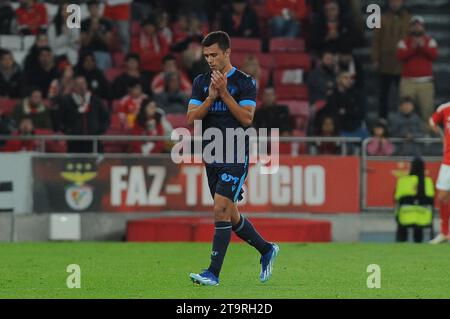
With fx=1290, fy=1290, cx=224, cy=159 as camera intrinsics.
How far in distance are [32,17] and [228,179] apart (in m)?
14.1

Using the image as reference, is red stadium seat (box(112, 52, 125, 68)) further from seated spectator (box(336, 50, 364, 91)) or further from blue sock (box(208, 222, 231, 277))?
blue sock (box(208, 222, 231, 277))

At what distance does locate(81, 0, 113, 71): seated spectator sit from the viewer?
24.2 meters

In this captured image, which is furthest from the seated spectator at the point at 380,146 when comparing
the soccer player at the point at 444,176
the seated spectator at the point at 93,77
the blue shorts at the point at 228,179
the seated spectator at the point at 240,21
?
the blue shorts at the point at 228,179

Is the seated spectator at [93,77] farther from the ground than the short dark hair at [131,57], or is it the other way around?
the short dark hair at [131,57]

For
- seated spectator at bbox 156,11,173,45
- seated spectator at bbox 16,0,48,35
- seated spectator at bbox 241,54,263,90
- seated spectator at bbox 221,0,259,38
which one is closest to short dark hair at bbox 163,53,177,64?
seated spectator at bbox 241,54,263,90

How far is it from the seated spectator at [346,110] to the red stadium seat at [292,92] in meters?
1.55

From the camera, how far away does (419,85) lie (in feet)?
77.8

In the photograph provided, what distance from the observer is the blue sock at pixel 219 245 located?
37.0ft

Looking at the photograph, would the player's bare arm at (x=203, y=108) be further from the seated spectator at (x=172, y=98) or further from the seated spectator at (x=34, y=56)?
the seated spectator at (x=34, y=56)

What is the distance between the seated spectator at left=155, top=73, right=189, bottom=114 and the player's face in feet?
38.0

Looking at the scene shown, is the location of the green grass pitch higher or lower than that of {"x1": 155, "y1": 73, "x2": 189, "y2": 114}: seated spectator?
lower

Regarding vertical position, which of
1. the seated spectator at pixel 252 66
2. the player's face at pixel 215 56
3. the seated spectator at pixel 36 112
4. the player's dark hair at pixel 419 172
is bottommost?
the player's dark hair at pixel 419 172

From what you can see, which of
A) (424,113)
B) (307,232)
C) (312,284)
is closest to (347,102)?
(424,113)

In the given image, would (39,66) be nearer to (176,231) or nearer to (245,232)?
(176,231)
